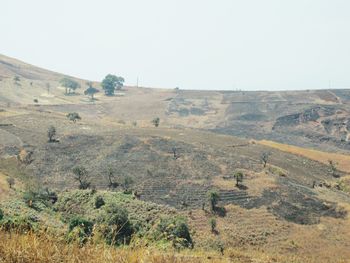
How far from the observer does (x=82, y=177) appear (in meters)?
65.6

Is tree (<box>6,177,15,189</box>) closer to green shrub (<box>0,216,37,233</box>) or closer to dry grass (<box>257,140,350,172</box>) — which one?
green shrub (<box>0,216,37,233</box>)

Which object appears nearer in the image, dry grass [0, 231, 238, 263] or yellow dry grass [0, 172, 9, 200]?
dry grass [0, 231, 238, 263]

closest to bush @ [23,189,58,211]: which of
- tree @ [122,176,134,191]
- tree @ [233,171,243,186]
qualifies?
tree @ [122,176,134,191]

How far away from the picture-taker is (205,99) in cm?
17600

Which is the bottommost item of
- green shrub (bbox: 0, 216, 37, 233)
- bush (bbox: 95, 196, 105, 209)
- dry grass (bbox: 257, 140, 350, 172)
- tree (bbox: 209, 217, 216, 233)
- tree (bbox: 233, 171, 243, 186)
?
tree (bbox: 209, 217, 216, 233)

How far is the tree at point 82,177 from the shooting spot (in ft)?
206

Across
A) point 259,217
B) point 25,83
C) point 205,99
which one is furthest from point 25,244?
point 25,83

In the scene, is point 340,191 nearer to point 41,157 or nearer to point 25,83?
point 41,157

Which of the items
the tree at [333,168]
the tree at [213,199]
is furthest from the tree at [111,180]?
the tree at [333,168]

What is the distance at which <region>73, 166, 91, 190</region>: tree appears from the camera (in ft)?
206

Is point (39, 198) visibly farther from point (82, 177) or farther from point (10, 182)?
point (82, 177)

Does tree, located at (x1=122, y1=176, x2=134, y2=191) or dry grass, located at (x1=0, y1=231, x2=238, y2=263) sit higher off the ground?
dry grass, located at (x1=0, y1=231, x2=238, y2=263)

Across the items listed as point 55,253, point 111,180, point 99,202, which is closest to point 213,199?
point 99,202

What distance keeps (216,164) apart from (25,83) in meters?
133
